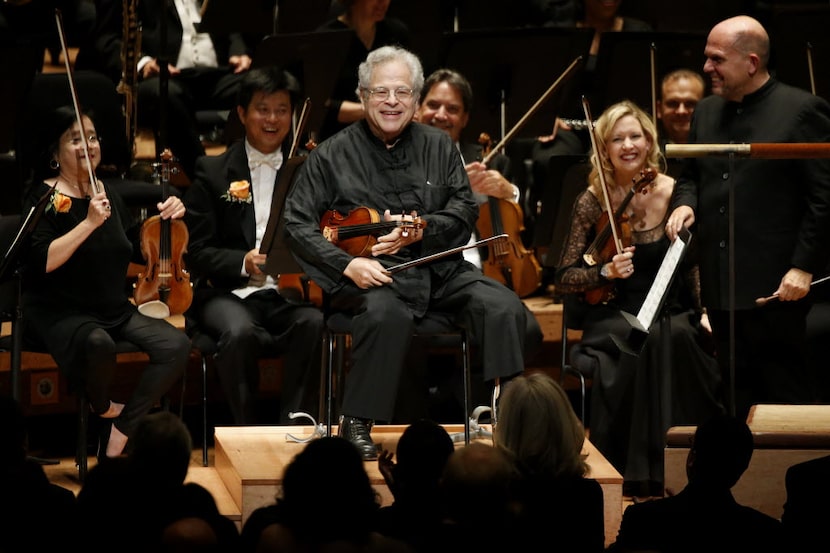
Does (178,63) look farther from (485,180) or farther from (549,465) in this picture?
(549,465)

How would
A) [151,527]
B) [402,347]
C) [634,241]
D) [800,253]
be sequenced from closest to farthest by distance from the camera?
[151,527]
[402,347]
[800,253]
[634,241]

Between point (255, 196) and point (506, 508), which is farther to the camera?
point (255, 196)

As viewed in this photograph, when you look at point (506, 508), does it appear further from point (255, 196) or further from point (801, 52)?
point (801, 52)

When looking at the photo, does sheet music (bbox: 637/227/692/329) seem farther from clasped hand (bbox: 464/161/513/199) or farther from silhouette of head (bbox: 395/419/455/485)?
silhouette of head (bbox: 395/419/455/485)

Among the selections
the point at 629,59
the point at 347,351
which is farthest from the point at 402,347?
the point at 629,59

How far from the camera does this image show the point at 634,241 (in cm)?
524

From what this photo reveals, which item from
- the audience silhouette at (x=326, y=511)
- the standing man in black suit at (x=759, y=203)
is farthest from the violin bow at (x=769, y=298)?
the audience silhouette at (x=326, y=511)

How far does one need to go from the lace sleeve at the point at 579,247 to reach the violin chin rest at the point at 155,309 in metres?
1.44

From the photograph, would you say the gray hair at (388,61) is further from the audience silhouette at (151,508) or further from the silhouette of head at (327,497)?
the silhouette of head at (327,497)

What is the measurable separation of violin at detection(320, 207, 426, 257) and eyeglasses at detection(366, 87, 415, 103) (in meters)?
0.38

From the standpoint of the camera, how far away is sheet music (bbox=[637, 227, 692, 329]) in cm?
431

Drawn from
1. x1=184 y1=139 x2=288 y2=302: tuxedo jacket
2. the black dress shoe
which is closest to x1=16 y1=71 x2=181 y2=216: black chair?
x1=184 y1=139 x2=288 y2=302: tuxedo jacket

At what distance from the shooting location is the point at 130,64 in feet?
19.2

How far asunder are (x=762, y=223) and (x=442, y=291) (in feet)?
3.94
